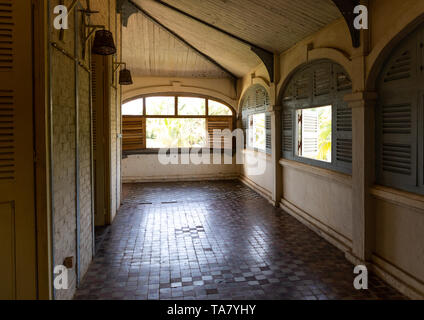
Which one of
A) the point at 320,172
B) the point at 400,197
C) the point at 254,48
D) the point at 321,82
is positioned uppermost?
the point at 254,48

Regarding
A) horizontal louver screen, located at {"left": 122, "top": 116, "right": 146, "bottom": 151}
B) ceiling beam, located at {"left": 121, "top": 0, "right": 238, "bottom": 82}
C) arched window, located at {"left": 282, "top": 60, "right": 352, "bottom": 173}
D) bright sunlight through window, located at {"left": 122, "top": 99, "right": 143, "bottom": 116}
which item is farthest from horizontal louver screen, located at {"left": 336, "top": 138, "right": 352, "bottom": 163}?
bright sunlight through window, located at {"left": 122, "top": 99, "right": 143, "bottom": 116}

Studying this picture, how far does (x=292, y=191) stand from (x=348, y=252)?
94.5 inches

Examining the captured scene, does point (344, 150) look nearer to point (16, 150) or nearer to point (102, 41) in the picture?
point (102, 41)

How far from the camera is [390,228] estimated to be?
3.70 meters

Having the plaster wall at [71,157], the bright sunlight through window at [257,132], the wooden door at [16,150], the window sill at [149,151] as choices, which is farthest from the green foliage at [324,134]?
the window sill at [149,151]

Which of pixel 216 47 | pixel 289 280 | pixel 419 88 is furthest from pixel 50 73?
pixel 216 47

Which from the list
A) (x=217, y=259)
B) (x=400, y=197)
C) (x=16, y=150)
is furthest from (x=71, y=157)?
Answer: (x=400, y=197)

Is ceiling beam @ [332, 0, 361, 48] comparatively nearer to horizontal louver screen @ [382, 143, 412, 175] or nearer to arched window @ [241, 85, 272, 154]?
horizontal louver screen @ [382, 143, 412, 175]

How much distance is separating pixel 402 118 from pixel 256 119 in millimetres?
5856

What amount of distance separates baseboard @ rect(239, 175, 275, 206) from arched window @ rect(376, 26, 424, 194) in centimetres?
370

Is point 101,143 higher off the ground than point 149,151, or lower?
higher

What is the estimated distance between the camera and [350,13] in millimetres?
3941

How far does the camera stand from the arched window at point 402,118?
3299 millimetres

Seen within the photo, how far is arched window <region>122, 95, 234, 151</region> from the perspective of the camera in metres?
10.5
